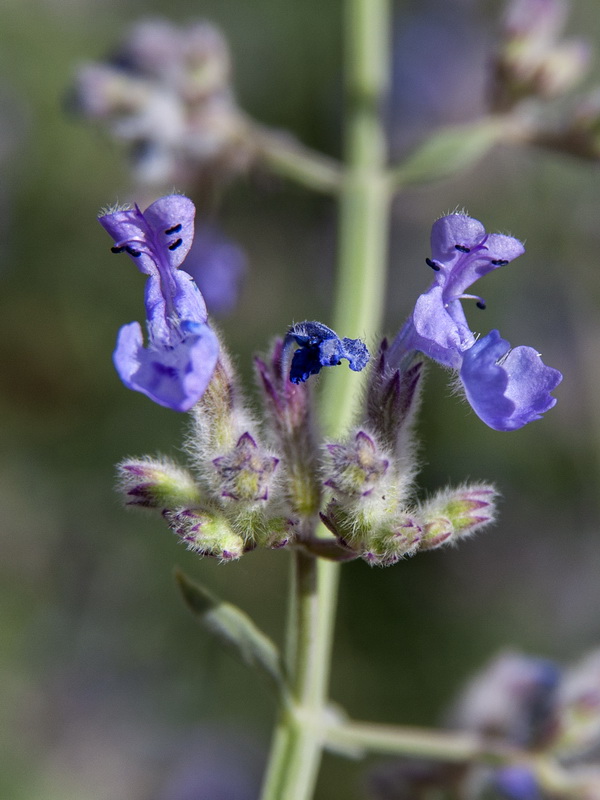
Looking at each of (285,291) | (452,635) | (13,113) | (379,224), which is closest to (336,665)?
(452,635)

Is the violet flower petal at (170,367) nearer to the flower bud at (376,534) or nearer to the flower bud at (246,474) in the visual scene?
the flower bud at (246,474)

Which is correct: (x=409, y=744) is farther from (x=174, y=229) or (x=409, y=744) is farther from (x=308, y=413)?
(x=174, y=229)

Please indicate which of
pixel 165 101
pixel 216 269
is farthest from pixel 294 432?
pixel 165 101

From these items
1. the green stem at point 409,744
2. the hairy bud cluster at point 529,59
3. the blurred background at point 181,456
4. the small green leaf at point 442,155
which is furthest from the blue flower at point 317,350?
the blurred background at point 181,456

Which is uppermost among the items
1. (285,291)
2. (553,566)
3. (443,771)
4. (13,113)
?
(13,113)

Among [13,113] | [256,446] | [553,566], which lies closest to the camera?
[256,446]

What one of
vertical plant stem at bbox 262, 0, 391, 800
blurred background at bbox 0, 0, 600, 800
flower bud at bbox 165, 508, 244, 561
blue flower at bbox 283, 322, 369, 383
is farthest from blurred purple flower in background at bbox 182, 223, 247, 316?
flower bud at bbox 165, 508, 244, 561

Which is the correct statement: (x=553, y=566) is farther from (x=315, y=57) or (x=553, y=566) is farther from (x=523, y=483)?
(x=315, y=57)
